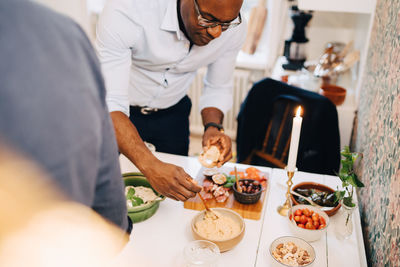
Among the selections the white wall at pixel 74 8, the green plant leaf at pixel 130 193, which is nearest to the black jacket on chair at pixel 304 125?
the green plant leaf at pixel 130 193

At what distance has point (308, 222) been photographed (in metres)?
1.13

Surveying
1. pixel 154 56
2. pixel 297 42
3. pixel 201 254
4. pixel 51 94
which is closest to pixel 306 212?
Answer: pixel 201 254

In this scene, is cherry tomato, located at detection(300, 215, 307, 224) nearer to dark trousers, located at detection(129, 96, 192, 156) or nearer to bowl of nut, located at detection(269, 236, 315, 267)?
bowl of nut, located at detection(269, 236, 315, 267)

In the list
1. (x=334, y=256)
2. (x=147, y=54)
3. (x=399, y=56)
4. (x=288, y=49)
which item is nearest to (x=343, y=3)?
(x=288, y=49)

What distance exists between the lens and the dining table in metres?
1.07

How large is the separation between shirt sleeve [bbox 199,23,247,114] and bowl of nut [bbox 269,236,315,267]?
89 cm

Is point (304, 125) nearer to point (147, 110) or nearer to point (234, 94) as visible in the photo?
point (147, 110)

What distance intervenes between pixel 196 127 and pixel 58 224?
119 inches

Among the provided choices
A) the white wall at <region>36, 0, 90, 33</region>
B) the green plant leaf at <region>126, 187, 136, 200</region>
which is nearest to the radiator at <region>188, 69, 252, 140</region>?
the white wall at <region>36, 0, 90, 33</region>

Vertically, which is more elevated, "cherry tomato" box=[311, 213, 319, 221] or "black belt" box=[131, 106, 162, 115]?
"black belt" box=[131, 106, 162, 115]

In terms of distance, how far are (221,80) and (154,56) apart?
1.38 feet

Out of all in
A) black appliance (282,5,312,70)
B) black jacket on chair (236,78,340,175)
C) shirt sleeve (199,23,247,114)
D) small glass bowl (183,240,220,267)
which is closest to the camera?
small glass bowl (183,240,220,267)

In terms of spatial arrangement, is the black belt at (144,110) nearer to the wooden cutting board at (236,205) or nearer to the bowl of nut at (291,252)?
the wooden cutting board at (236,205)

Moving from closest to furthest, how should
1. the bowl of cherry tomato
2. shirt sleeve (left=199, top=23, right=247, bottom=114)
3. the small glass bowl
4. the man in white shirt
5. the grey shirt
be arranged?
the grey shirt → the small glass bowl → the bowl of cherry tomato → the man in white shirt → shirt sleeve (left=199, top=23, right=247, bottom=114)
